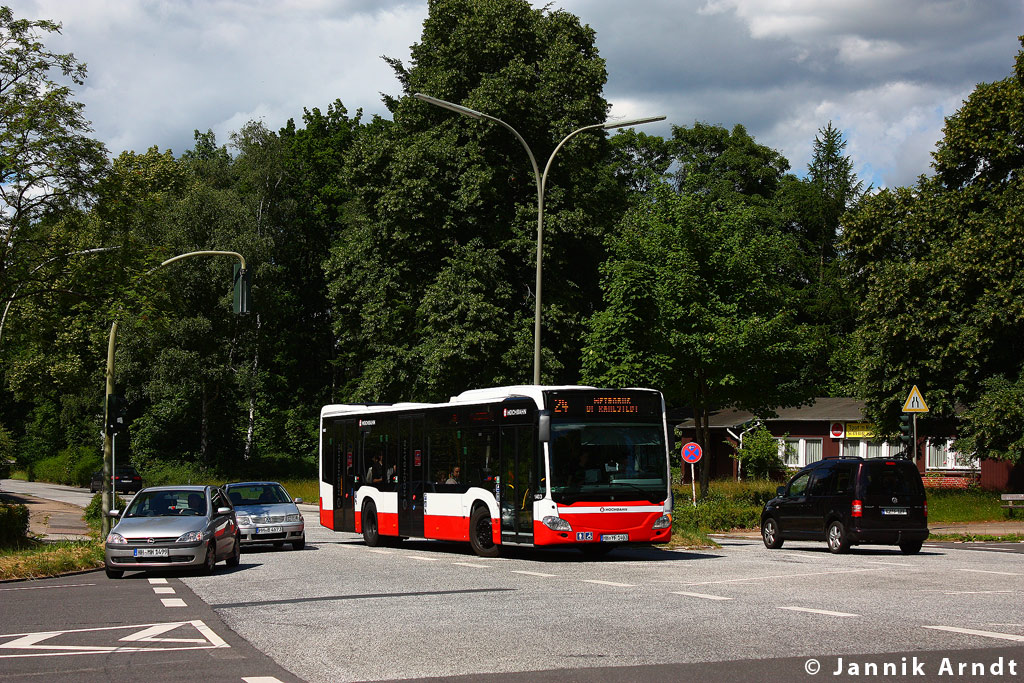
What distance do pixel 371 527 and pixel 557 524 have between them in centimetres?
810

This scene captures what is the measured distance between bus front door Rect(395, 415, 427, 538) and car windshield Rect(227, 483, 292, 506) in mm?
2732

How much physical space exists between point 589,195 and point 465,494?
23868mm

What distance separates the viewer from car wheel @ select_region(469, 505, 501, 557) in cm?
2169

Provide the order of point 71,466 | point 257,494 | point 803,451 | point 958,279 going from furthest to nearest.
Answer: point 71,466, point 803,451, point 958,279, point 257,494

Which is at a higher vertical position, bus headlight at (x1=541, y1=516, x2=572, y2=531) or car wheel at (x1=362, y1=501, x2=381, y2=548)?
bus headlight at (x1=541, y1=516, x2=572, y2=531)

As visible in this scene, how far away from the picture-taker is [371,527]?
26.8m

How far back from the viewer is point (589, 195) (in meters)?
44.5

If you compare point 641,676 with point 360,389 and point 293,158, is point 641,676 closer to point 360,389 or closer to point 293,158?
point 360,389

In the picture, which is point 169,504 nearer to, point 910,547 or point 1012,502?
point 910,547

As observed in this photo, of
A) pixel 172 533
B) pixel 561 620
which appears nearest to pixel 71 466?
pixel 172 533

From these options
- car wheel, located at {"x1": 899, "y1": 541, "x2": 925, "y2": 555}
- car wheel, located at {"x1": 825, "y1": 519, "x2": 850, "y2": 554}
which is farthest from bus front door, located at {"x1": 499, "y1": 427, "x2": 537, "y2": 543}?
car wheel, located at {"x1": 899, "y1": 541, "x2": 925, "y2": 555}

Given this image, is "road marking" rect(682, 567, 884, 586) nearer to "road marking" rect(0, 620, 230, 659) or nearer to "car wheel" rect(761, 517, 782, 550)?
"car wheel" rect(761, 517, 782, 550)

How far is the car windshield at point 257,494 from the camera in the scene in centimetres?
2586

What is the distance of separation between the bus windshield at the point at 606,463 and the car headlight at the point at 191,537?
18.9 feet
